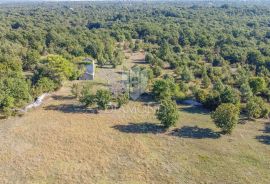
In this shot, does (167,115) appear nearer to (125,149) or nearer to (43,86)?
(125,149)

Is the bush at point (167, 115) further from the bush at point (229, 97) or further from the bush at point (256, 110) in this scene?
the bush at point (256, 110)

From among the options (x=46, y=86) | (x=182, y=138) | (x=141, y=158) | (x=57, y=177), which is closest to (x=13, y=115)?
(x=46, y=86)

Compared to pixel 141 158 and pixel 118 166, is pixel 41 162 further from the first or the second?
pixel 141 158

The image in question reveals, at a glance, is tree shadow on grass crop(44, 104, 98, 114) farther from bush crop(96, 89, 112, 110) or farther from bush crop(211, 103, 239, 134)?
bush crop(211, 103, 239, 134)

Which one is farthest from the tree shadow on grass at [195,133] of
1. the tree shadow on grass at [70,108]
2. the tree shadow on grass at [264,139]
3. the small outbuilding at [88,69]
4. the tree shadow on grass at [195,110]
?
the small outbuilding at [88,69]

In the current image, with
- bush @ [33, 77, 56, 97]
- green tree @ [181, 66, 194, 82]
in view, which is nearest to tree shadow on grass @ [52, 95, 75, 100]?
bush @ [33, 77, 56, 97]

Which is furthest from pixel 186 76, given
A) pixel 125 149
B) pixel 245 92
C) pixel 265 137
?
pixel 125 149
